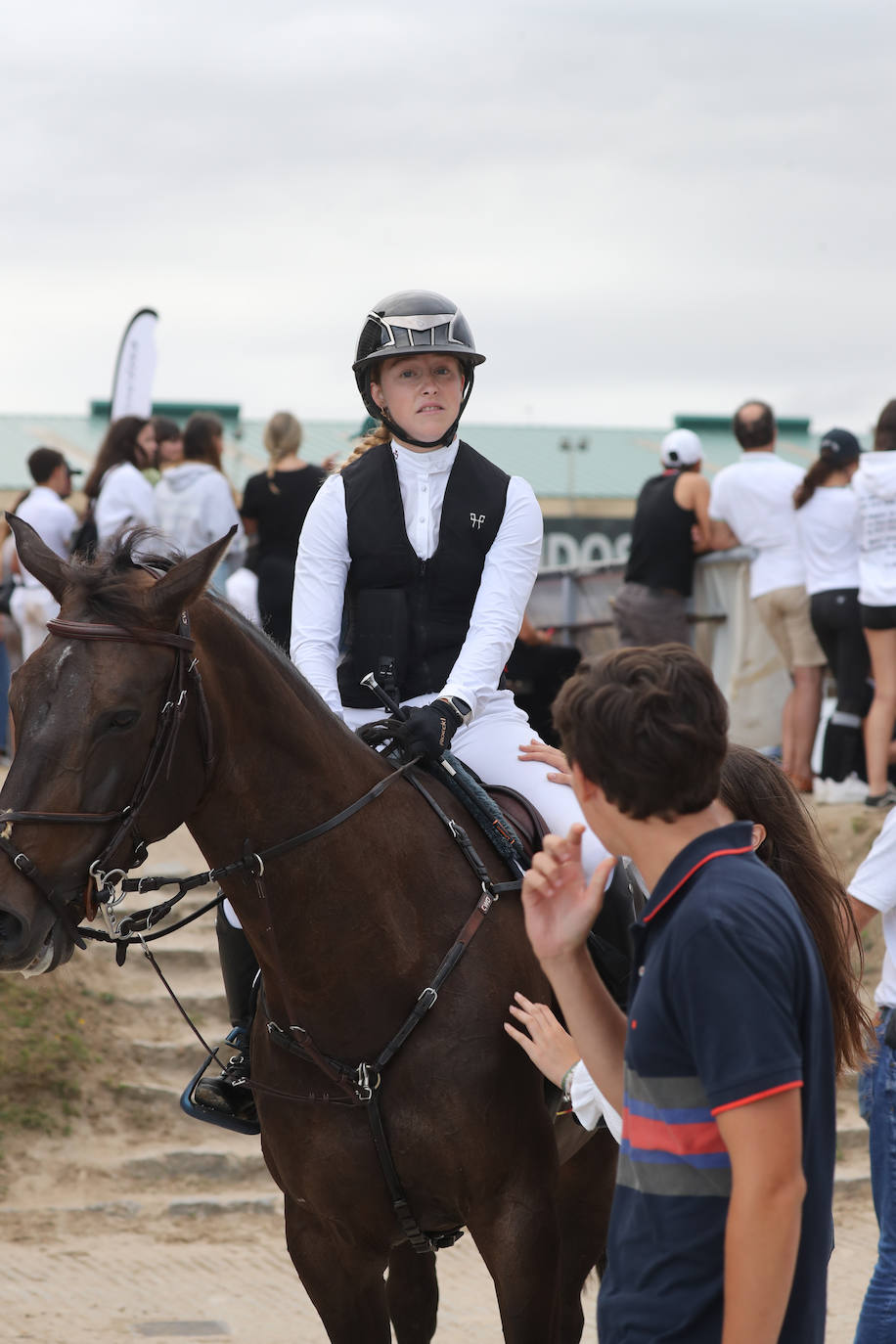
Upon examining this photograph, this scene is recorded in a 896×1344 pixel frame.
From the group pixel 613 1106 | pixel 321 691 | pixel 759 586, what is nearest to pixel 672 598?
pixel 759 586

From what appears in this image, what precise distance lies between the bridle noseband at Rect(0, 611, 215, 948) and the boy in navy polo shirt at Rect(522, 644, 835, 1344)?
1155 millimetres

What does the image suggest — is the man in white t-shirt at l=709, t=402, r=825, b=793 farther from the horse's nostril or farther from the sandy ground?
the horse's nostril

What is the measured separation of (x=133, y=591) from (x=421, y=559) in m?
1.23

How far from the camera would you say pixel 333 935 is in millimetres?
3615

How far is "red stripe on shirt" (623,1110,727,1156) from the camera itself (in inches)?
85.0

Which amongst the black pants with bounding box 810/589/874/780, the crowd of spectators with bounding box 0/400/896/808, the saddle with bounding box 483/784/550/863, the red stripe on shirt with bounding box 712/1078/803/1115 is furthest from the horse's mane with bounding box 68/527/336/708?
the black pants with bounding box 810/589/874/780

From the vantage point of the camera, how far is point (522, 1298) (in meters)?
3.59

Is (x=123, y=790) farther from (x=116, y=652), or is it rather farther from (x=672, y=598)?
(x=672, y=598)

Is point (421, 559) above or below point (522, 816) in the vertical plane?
above

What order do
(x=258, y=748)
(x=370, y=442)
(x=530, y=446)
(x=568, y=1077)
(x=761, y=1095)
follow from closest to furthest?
1. (x=761, y=1095)
2. (x=568, y=1077)
3. (x=258, y=748)
4. (x=370, y=442)
5. (x=530, y=446)

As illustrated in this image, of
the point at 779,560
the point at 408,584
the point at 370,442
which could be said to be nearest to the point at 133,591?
the point at 408,584

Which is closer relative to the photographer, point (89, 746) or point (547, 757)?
point (89, 746)

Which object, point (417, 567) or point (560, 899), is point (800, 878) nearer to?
point (560, 899)

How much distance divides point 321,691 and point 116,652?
44.6 inches
